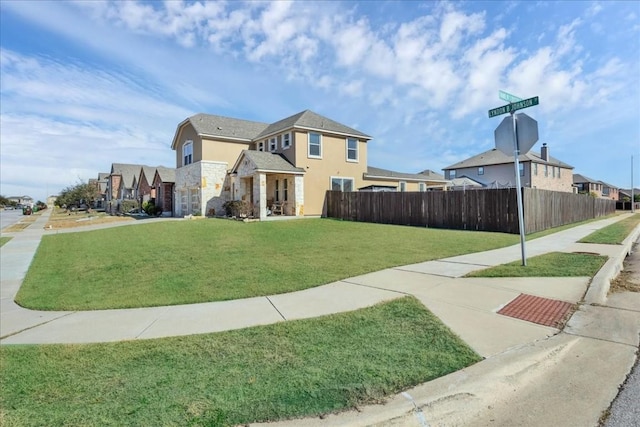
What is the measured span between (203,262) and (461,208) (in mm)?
13946

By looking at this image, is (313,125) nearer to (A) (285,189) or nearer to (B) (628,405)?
(A) (285,189)

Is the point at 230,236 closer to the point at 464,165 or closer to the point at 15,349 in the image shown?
the point at 15,349

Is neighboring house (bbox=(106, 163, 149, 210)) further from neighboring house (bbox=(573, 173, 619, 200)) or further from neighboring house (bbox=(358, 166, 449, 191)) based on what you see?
neighboring house (bbox=(573, 173, 619, 200))

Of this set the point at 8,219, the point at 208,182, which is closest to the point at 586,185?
the point at 208,182

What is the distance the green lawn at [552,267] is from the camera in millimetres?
7086

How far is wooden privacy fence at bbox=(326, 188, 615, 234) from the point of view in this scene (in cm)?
1666

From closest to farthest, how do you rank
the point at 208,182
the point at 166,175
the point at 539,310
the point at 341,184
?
the point at 539,310 → the point at 208,182 → the point at 341,184 → the point at 166,175

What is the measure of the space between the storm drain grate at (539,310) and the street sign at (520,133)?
11.8 feet

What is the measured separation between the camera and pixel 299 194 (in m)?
23.8

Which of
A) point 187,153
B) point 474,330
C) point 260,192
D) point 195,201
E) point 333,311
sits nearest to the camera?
point 474,330

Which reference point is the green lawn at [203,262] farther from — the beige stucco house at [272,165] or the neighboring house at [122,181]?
the neighboring house at [122,181]

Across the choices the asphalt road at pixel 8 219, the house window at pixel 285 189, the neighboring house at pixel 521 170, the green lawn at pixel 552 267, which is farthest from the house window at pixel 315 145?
the neighboring house at pixel 521 170

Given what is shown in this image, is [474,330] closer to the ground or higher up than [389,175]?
closer to the ground

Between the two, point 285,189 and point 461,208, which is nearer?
point 461,208
